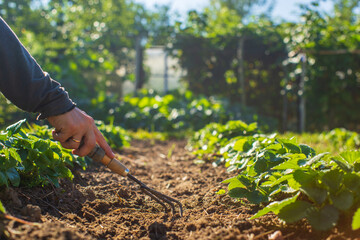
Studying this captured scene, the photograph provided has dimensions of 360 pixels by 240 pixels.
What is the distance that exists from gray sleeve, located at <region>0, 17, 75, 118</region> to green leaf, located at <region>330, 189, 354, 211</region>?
1272mm

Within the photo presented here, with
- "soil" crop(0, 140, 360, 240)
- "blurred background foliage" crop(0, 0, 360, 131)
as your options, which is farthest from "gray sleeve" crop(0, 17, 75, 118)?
"blurred background foliage" crop(0, 0, 360, 131)

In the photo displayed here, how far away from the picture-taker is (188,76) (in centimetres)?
960

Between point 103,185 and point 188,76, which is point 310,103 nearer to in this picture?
point 188,76

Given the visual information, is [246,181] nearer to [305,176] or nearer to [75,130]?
[305,176]

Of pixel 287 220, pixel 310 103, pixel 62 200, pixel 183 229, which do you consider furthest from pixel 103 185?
pixel 310 103

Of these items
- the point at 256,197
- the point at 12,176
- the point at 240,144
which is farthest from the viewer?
the point at 240,144

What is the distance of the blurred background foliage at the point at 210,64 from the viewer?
7.32m

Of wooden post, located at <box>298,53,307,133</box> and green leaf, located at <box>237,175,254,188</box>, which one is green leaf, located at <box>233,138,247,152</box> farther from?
wooden post, located at <box>298,53,307,133</box>

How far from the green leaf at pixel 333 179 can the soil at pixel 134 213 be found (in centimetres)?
18

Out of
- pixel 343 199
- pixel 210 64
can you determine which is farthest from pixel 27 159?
pixel 210 64

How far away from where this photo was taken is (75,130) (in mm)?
1796

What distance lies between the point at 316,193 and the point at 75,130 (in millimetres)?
1153

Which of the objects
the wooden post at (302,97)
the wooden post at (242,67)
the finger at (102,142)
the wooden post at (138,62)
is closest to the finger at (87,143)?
the finger at (102,142)

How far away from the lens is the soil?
1631 millimetres
